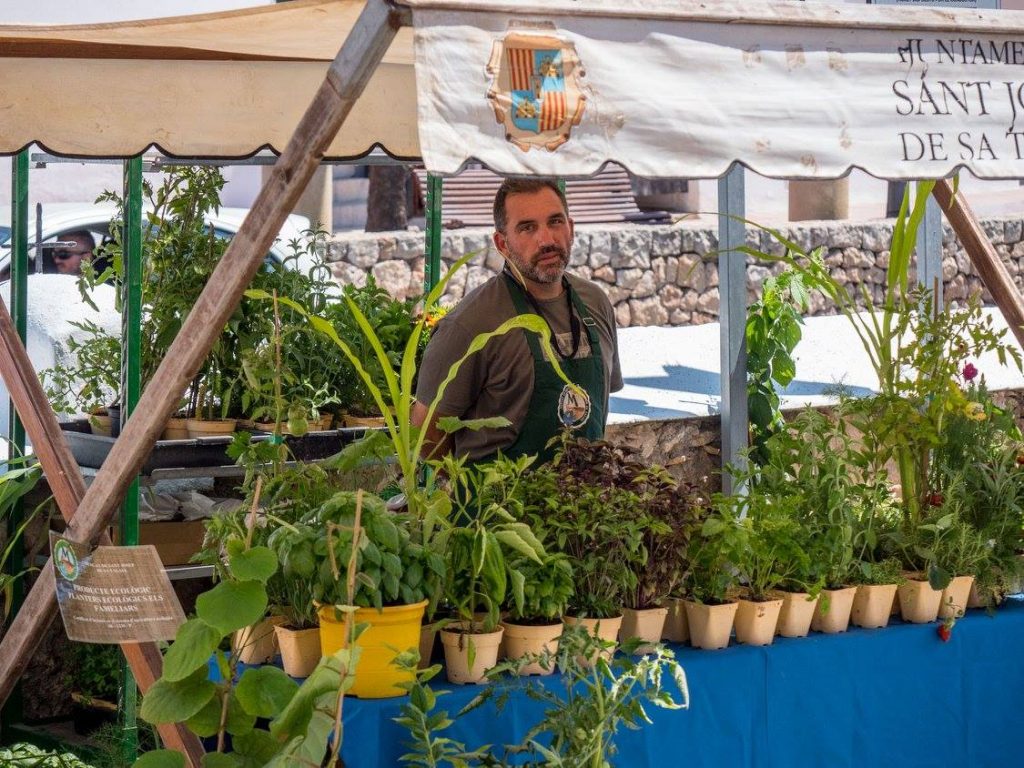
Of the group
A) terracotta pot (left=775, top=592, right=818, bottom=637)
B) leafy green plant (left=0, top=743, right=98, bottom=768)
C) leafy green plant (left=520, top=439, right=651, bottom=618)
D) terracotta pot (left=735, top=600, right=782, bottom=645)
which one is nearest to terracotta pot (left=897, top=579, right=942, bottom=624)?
terracotta pot (left=775, top=592, right=818, bottom=637)

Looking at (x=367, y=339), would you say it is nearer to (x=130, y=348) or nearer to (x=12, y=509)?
(x=130, y=348)

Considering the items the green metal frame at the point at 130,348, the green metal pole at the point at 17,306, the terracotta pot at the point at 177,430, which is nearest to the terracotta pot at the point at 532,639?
the green metal frame at the point at 130,348

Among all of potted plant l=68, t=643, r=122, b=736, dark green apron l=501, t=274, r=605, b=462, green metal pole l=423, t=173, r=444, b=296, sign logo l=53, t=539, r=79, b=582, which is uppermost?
green metal pole l=423, t=173, r=444, b=296

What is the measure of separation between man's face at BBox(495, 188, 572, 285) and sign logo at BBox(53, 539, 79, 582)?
144cm

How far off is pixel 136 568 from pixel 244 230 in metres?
0.94

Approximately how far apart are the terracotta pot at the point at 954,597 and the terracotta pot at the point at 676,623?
0.68 m

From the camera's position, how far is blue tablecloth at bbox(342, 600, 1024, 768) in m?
2.66

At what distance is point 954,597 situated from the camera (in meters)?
3.29

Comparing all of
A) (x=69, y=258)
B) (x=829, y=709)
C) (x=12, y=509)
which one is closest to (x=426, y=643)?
(x=829, y=709)

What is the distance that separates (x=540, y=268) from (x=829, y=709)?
146 cm

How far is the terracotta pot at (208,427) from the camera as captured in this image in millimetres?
4492

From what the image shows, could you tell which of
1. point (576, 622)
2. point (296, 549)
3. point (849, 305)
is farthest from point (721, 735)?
point (849, 305)

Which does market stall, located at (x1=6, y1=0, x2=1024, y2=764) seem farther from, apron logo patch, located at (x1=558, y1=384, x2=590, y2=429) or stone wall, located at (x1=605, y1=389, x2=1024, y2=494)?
stone wall, located at (x1=605, y1=389, x2=1024, y2=494)

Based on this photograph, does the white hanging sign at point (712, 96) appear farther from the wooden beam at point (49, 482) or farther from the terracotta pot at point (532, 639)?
the wooden beam at point (49, 482)
